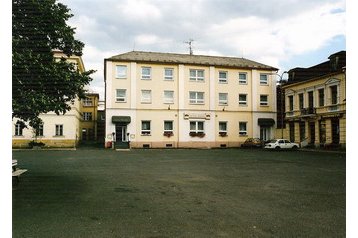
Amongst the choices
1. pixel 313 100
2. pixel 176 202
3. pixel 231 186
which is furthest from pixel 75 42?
pixel 313 100

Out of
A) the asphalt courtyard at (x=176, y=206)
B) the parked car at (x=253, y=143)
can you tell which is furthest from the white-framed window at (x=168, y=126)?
the asphalt courtyard at (x=176, y=206)

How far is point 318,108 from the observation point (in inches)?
1310

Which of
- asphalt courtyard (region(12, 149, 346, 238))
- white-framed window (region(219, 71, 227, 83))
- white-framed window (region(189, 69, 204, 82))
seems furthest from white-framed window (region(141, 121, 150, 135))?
asphalt courtyard (region(12, 149, 346, 238))

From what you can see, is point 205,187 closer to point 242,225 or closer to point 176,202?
point 176,202

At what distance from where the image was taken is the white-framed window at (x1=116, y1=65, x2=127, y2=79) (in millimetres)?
35562

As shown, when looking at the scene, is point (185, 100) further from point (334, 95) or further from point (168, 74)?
point (334, 95)

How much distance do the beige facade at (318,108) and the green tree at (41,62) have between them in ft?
82.4

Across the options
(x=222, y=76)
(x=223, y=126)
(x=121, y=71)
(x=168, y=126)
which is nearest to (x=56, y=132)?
(x=121, y=71)

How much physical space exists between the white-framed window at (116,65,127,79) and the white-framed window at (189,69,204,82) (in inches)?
300

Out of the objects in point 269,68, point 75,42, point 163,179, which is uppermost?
point 269,68

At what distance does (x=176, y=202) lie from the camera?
25.8 ft

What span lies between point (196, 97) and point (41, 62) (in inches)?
1196
